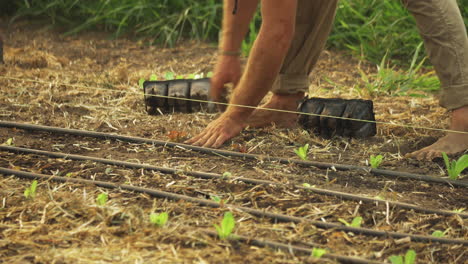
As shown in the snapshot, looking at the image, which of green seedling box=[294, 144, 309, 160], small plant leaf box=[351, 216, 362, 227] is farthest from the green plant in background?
small plant leaf box=[351, 216, 362, 227]

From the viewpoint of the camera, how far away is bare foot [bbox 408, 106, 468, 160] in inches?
103

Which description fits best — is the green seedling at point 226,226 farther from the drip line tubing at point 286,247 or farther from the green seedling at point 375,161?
the green seedling at point 375,161

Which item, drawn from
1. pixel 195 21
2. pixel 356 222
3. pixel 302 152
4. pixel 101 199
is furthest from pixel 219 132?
pixel 195 21

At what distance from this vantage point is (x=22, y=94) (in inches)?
141

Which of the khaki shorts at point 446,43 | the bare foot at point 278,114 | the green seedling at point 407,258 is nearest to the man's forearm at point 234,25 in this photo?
the bare foot at point 278,114

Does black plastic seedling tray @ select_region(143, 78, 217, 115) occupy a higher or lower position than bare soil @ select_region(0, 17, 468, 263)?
higher

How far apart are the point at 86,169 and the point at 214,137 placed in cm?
63

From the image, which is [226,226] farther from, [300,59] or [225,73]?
[300,59]

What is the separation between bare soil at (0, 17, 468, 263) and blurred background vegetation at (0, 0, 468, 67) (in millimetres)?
869

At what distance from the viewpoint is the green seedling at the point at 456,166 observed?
7.77ft

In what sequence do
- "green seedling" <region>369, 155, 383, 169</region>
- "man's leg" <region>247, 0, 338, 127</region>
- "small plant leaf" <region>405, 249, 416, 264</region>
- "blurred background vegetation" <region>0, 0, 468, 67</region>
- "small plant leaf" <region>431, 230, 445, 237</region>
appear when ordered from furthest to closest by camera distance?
1. "blurred background vegetation" <region>0, 0, 468, 67</region>
2. "man's leg" <region>247, 0, 338, 127</region>
3. "green seedling" <region>369, 155, 383, 169</region>
4. "small plant leaf" <region>431, 230, 445, 237</region>
5. "small plant leaf" <region>405, 249, 416, 264</region>

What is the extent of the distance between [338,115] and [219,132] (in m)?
0.60

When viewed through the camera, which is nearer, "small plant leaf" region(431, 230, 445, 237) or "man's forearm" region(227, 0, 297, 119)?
"small plant leaf" region(431, 230, 445, 237)

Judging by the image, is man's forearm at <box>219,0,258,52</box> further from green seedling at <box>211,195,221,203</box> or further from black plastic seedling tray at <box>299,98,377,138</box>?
green seedling at <box>211,195,221,203</box>
